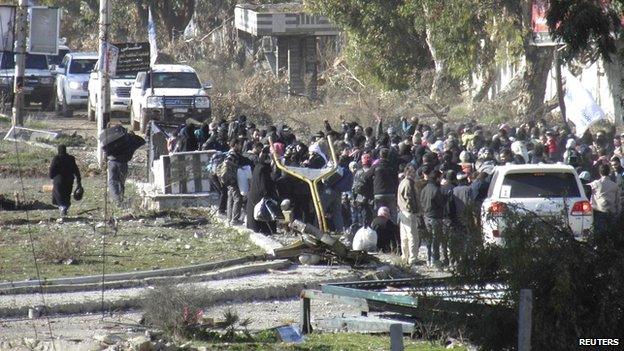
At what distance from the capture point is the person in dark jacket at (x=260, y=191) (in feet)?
67.7

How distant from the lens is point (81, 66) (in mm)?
43062

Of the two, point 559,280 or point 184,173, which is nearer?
point 559,280

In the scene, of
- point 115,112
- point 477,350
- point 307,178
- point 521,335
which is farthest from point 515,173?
point 115,112

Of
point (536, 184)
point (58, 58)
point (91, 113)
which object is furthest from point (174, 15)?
point (536, 184)

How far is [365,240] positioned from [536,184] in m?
2.53

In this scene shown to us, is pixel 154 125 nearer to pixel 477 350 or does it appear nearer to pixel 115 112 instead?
pixel 115 112

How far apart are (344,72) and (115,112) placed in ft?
31.8

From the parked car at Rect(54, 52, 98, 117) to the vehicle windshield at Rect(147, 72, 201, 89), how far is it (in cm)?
538

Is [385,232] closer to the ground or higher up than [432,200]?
closer to the ground

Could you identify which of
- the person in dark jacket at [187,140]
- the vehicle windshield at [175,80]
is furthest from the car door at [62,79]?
the person in dark jacket at [187,140]

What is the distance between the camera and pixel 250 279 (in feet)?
56.4

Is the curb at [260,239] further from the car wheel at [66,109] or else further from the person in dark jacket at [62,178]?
the car wheel at [66,109]

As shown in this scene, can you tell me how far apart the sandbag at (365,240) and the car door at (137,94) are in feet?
59.7

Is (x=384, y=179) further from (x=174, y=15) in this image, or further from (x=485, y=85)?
(x=174, y=15)
